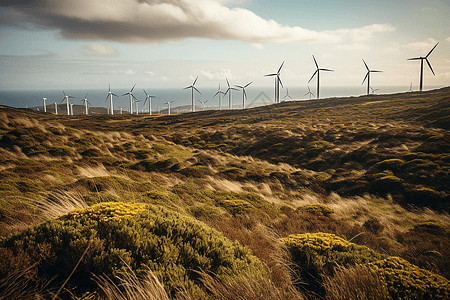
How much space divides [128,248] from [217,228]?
3.28 meters

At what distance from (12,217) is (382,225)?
47.8ft

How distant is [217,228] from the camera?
721cm

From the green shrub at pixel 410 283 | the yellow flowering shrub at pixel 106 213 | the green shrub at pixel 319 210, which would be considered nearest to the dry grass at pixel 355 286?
the green shrub at pixel 410 283

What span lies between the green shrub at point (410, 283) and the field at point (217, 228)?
0.02 meters

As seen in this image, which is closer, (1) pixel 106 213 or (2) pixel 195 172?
(1) pixel 106 213

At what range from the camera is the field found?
3957 millimetres

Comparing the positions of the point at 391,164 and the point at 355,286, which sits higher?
the point at 355,286

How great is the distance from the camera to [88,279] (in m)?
3.99

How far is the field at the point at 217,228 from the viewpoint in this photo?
3957 millimetres

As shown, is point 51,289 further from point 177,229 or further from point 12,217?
point 12,217

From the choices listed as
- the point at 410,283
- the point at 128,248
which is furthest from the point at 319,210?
the point at 128,248

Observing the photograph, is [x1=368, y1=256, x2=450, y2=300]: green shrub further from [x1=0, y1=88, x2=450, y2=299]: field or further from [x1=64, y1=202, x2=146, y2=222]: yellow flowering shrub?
[x1=64, y1=202, x2=146, y2=222]: yellow flowering shrub

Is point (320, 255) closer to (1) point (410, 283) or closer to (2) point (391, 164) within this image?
(1) point (410, 283)

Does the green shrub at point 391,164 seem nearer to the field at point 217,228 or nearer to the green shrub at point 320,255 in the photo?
the field at point 217,228
